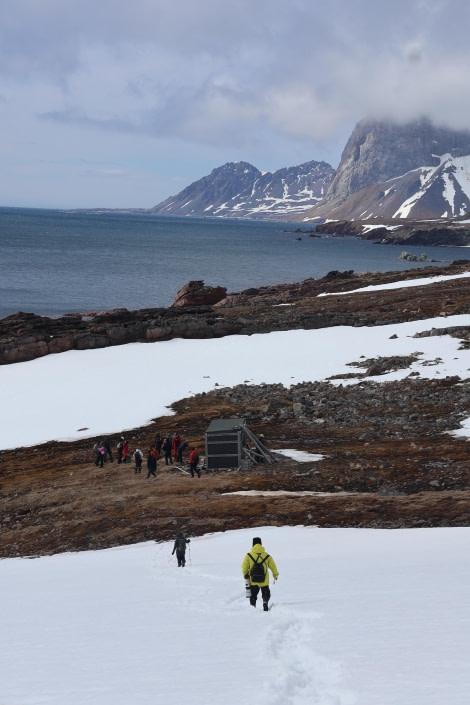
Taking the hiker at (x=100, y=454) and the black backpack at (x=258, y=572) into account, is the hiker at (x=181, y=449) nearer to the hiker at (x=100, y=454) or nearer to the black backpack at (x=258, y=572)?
the hiker at (x=100, y=454)

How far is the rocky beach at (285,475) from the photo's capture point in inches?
774

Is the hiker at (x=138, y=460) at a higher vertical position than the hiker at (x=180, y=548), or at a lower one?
lower

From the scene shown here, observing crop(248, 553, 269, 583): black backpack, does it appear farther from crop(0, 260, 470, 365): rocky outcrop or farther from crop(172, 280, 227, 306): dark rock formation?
crop(172, 280, 227, 306): dark rock formation

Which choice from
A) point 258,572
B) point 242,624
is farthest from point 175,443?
point 242,624

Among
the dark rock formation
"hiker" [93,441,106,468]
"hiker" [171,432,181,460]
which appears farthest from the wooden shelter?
the dark rock formation

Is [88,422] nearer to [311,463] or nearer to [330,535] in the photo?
[311,463]

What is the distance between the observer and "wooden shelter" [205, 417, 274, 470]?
25.4m

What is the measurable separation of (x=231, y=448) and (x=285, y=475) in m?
2.89

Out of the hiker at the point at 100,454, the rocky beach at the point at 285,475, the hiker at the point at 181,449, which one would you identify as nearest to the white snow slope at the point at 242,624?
the rocky beach at the point at 285,475

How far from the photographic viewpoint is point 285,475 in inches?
928

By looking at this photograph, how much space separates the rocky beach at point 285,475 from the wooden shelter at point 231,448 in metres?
0.54

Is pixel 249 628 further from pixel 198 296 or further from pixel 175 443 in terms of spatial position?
pixel 198 296

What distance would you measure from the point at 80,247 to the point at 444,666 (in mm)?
183671

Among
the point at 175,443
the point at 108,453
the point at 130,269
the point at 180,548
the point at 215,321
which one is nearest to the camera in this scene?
the point at 180,548
